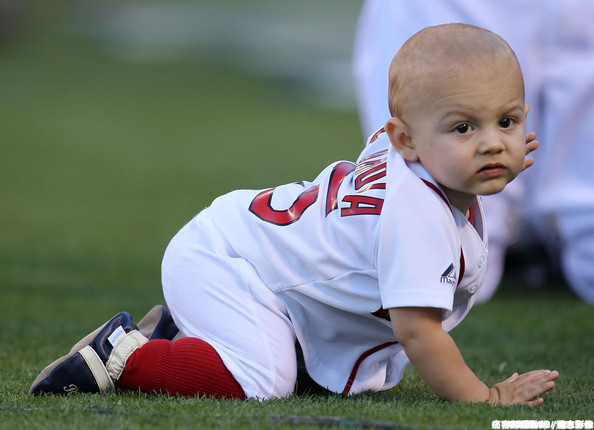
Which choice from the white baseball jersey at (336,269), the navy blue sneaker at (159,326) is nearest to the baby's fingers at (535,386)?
the white baseball jersey at (336,269)

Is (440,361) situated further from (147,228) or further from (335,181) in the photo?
(147,228)

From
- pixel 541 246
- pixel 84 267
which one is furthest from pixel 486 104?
pixel 84 267

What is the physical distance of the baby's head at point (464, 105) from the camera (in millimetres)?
1229

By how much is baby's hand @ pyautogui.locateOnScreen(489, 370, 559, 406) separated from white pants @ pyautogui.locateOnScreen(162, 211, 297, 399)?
32cm

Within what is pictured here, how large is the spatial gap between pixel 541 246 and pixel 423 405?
75.3 inches

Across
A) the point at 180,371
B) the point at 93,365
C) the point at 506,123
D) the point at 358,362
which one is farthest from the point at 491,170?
the point at 93,365

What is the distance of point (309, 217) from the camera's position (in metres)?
1.42

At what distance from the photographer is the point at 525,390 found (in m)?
1.32

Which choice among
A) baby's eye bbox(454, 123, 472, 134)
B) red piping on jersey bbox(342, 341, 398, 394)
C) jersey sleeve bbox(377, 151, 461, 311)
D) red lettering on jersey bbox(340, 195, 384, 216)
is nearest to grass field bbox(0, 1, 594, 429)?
red piping on jersey bbox(342, 341, 398, 394)

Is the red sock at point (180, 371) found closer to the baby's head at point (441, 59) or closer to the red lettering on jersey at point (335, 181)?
the red lettering on jersey at point (335, 181)

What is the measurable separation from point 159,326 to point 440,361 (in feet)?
1.79

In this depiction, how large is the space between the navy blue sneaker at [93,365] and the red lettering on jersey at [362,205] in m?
0.42

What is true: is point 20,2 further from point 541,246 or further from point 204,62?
point 541,246

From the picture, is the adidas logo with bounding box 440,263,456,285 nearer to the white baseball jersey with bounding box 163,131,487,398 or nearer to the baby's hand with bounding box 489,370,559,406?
Answer: the white baseball jersey with bounding box 163,131,487,398
